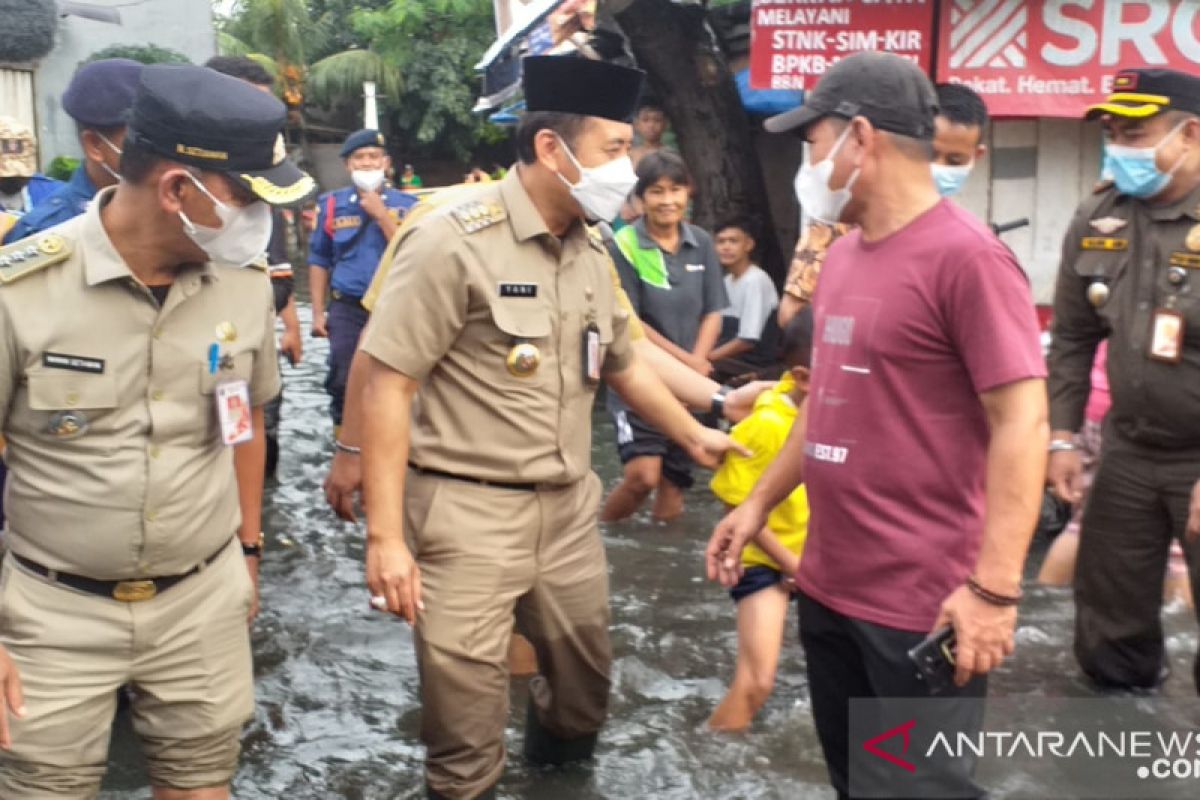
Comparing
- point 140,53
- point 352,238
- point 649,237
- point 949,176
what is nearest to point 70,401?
point 949,176

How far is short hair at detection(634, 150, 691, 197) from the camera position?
293 inches

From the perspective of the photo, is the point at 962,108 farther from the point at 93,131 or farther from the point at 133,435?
the point at 133,435

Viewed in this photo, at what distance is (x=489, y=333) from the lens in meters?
3.98

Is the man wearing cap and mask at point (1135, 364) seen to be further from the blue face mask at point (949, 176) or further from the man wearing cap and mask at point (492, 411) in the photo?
the man wearing cap and mask at point (492, 411)

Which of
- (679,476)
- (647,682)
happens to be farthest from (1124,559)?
(679,476)

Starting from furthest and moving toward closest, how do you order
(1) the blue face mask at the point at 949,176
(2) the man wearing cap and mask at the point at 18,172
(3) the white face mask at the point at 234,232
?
(2) the man wearing cap and mask at the point at 18,172, (1) the blue face mask at the point at 949,176, (3) the white face mask at the point at 234,232

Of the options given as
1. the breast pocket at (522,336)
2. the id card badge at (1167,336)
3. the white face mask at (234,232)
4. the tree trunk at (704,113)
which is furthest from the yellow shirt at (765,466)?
the tree trunk at (704,113)

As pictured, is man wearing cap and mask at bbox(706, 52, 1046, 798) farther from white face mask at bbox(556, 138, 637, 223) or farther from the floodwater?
the floodwater

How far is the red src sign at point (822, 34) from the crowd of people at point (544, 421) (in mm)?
Result: 5406

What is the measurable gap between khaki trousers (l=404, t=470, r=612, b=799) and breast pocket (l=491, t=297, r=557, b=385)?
350 millimetres

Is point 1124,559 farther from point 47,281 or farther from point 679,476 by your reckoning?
point 47,281

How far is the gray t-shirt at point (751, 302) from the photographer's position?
943cm

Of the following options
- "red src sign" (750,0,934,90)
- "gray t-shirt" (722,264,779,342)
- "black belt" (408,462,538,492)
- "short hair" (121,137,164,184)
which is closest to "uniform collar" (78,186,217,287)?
"short hair" (121,137,164,184)

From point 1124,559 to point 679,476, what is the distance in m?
3.16
